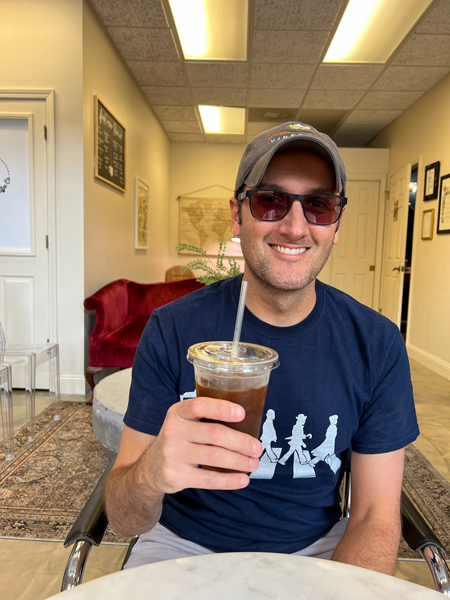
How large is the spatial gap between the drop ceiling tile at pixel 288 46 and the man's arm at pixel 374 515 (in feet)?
12.6

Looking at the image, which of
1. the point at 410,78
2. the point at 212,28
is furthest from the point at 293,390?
the point at 410,78

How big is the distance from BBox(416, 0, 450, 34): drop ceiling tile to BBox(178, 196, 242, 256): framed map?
4.44 metres

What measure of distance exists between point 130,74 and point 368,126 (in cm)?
358

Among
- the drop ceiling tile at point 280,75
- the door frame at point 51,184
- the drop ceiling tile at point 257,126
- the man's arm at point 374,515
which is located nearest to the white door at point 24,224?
the door frame at point 51,184

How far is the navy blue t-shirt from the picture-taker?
0.94 metres

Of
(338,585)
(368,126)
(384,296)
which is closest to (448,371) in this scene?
(384,296)

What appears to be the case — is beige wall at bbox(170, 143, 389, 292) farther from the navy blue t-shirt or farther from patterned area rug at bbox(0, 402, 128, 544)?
the navy blue t-shirt

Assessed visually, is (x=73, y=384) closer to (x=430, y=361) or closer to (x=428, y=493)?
(x=428, y=493)

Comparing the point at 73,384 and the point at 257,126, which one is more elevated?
the point at 257,126

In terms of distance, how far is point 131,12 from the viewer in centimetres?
352

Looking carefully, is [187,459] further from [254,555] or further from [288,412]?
[288,412]

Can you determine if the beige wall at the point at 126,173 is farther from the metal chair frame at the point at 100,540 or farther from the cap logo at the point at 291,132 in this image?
the metal chair frame at the point at 100,540

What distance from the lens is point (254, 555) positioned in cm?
64

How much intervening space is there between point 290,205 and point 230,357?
475 mm
